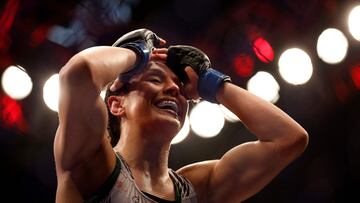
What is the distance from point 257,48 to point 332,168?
1.36 metres

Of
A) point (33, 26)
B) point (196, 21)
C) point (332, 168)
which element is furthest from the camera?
point (332, 168)

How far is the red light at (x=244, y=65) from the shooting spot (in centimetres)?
468

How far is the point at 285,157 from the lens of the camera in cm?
228

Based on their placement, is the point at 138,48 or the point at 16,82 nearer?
the point at 138,48

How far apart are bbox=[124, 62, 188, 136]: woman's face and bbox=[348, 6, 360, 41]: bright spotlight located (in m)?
2.56

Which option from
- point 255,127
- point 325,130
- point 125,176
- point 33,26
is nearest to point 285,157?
point 255,127

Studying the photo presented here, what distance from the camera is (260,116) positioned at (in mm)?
2314

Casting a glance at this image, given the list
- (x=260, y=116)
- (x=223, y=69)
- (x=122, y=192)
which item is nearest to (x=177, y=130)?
(x=260, y=116)

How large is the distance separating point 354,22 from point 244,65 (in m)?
0.91

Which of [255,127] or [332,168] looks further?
[332,168]

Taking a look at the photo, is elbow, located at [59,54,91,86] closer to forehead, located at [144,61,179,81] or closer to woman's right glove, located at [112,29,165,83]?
woman's right glove, located at [112,29,165,83]

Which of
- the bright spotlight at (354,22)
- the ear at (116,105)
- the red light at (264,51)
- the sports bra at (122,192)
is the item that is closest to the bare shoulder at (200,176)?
the sports bra at (122,192)

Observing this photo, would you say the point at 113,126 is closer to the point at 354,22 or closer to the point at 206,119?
the point at 206,119

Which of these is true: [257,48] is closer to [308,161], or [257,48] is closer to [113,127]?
[308,161]
